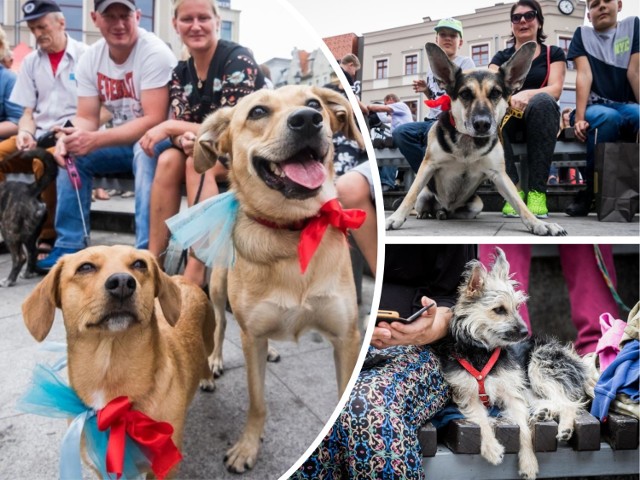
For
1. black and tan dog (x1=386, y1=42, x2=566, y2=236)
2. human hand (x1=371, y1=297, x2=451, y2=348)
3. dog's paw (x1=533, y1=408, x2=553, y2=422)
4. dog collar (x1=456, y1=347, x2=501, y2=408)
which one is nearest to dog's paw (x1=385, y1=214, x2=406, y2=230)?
black and tan dog (x1=386, y1=42, x2=566, y2=236)

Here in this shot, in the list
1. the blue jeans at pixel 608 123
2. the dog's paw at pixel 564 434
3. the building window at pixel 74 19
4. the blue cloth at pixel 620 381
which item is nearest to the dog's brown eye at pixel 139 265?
the building window at pixel 74 19

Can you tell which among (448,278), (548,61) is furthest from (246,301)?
(548,61)

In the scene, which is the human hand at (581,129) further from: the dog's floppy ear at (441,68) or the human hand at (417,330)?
the human hand at (417,330)

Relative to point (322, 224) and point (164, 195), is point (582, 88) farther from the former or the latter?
point (164, 195)

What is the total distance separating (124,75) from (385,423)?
1063 mm

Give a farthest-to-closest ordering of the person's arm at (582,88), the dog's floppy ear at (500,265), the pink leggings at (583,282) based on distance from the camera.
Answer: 1. the pink leggings at (583,282)
2. the dog's floppy ear at (500,265)
3. the person's arm at (582,88)

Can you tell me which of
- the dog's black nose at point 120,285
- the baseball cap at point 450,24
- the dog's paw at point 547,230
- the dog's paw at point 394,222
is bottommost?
the dog's black nose at point 120,285

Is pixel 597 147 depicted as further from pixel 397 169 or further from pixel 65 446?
pixel 65 446

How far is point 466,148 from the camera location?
1.59 m

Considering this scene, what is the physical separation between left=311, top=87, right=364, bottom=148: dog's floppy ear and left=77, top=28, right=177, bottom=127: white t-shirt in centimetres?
30

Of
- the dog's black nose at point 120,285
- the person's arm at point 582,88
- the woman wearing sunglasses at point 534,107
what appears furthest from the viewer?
the person's arm at point 582,88

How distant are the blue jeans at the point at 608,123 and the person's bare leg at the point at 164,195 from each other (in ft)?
3.74

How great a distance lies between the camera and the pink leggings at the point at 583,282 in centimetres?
203

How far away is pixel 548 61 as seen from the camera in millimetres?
1640
